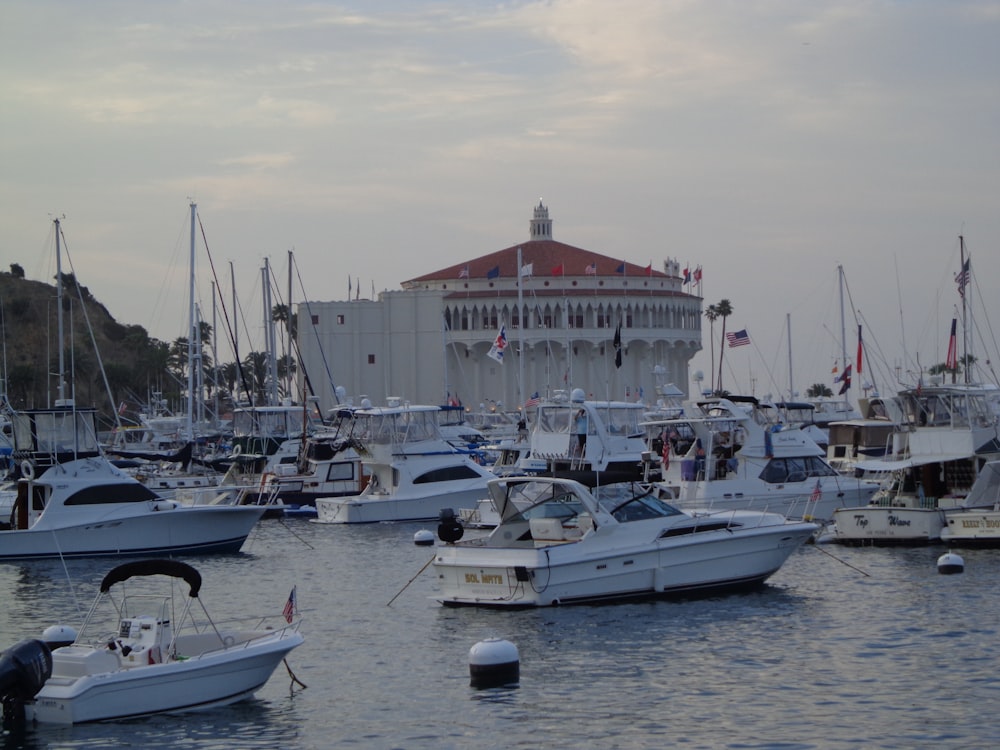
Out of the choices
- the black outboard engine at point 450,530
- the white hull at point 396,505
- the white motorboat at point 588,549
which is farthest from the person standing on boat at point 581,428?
the black outboard engine at point 450,530

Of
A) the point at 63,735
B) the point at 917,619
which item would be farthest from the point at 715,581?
the point at 63,735

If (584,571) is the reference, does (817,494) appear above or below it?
above

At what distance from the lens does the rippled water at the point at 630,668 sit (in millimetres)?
18828

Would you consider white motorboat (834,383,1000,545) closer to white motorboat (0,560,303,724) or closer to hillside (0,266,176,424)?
white motorboat (0,560,303,724)

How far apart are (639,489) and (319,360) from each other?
96013 millimetres

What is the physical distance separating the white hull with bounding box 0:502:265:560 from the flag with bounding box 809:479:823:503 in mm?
15543

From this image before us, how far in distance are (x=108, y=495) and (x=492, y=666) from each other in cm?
2017

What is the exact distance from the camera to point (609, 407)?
48.4m

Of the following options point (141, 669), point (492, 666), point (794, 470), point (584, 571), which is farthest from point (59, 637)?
point (794, 470)

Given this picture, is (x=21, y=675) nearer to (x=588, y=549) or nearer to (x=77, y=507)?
(x=588, y=549)

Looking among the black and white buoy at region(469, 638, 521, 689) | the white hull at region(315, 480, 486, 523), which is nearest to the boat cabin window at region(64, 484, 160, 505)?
the white hull at region(315, 480, 486, 523)

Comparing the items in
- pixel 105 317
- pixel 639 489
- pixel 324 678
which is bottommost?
pixel 324 678

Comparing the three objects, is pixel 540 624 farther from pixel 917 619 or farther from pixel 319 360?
pixel 319 360

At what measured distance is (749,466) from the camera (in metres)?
41.2
